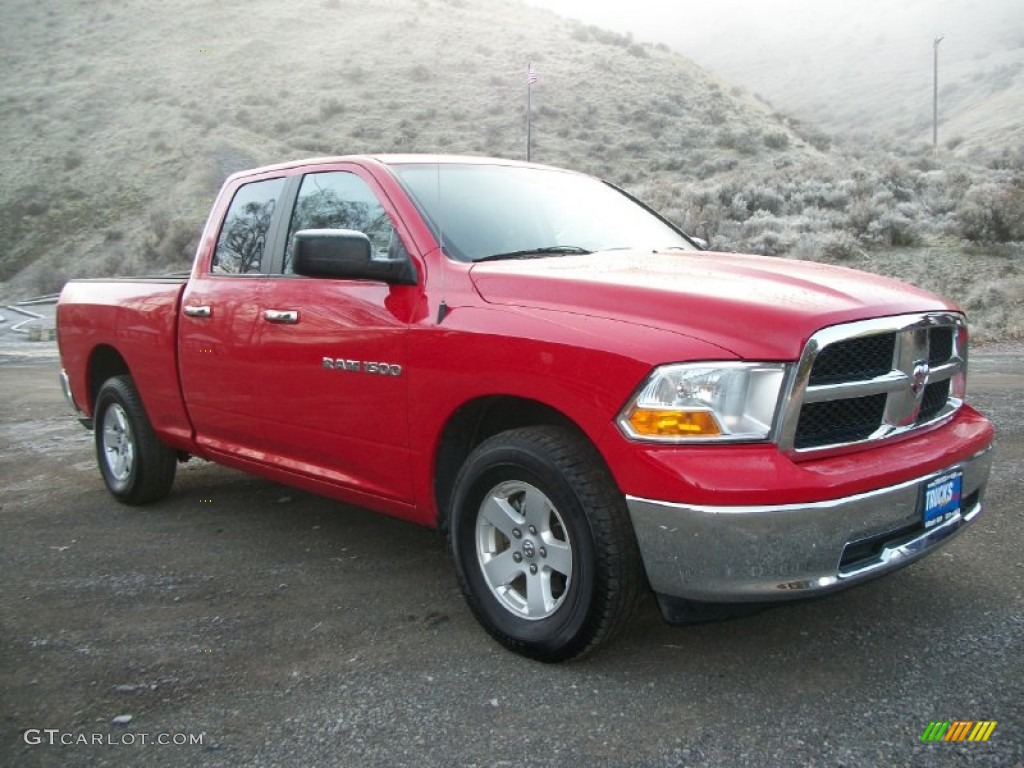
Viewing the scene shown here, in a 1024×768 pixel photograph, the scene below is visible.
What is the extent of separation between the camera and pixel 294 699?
3.03 metres

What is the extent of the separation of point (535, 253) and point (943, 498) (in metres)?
1.76

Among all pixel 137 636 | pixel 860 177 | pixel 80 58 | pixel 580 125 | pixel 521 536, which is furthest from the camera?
pixel 80 58

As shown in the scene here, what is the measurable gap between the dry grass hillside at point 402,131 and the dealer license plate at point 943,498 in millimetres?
10247

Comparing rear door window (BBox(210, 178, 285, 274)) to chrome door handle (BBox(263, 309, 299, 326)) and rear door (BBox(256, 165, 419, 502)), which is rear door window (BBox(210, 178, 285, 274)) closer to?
rear door (BBox(256, 165, 419, 502))

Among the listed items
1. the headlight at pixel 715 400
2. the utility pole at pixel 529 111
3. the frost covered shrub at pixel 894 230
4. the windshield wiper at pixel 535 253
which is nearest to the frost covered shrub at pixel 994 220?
the frost covered shrub at pixel 894 230

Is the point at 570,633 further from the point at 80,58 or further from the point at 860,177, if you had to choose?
the point at 80,58

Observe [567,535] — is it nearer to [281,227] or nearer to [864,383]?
[864,383]

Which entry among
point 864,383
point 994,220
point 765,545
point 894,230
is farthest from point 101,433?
point 994,220

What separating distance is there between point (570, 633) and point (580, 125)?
118 feet

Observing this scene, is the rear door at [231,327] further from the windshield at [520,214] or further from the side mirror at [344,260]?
the windshield at [520,214]

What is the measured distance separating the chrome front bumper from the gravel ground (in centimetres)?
40

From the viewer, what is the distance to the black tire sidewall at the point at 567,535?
2984 mm

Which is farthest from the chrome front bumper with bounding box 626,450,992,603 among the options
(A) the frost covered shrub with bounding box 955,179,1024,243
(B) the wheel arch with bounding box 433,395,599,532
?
(A) the frost covered shrub with bounding box 955,179,1024,243

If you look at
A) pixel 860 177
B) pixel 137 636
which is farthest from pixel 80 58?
pixel 137 636
